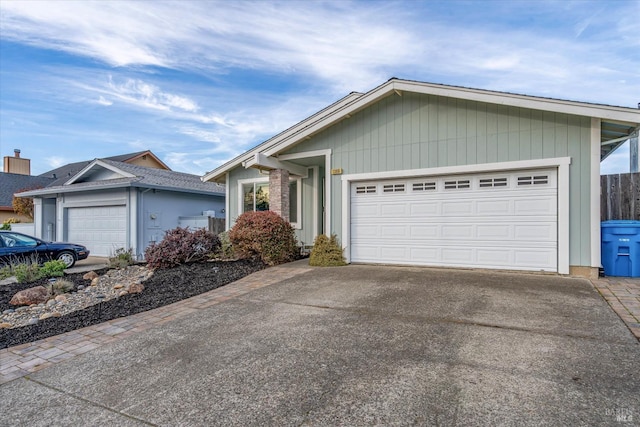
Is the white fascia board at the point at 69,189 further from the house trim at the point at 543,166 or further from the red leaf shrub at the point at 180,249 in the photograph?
the house trim at the point at 543,166

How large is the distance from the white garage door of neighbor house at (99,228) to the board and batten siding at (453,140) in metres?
8.39

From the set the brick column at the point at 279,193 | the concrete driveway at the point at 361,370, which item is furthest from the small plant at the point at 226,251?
the concrete driveway at the point at 361,370

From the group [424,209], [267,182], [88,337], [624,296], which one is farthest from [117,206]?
[624,296]

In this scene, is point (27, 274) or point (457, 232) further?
point (27, 274)

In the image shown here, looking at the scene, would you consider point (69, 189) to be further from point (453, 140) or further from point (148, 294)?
point (453, 140)

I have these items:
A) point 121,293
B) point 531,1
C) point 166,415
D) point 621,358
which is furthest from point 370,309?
point 531,1

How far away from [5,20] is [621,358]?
43.2 feet

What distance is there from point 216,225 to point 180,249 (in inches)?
189

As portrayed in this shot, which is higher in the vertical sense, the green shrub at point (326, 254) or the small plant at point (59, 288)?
the green shrub at point (326, 254)

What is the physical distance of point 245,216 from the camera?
929 centimetres

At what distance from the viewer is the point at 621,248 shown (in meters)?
6.80

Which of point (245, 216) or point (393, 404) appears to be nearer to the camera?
point (393, 404)

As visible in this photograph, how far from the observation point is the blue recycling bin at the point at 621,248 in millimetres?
6691

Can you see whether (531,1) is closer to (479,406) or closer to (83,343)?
(479,406)
